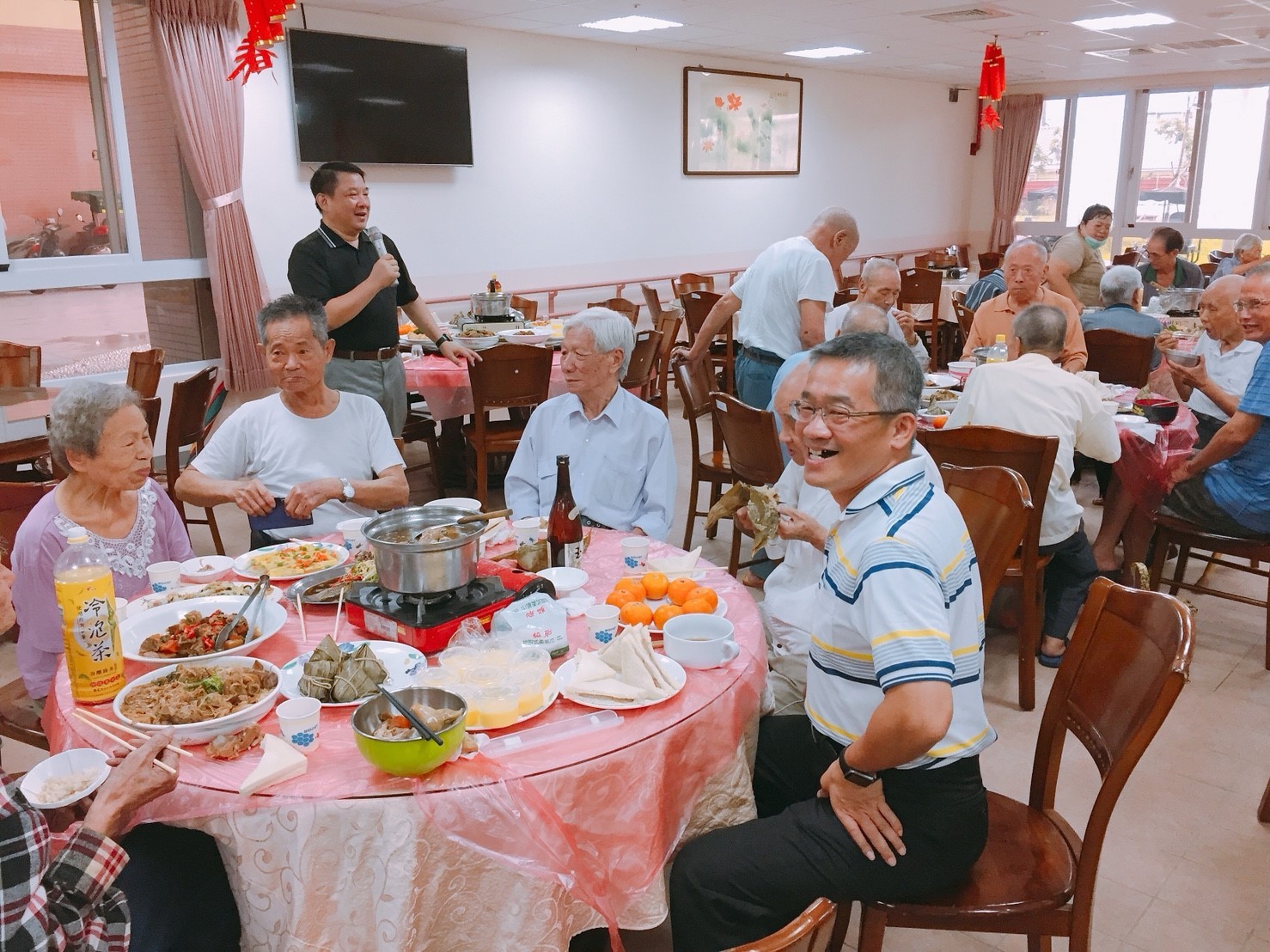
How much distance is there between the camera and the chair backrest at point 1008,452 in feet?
9.64

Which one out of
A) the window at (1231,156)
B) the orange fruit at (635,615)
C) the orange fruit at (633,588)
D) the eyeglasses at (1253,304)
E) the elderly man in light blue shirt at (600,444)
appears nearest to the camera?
the orange fruit at (635,615)

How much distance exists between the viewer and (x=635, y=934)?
2.09 metres

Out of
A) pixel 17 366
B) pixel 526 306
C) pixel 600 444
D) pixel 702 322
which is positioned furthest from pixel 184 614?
pixel 702 322

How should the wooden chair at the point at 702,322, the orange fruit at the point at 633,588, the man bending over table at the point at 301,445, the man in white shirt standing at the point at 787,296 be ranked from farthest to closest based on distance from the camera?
the wooden chair at the point at 702,322 < the man in white shirt standing at the point at 787,296 < the man bending over table at the point at 301,445 < the orange fruit at the point at 633,588

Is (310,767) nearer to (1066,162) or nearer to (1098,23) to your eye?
(1098,23)

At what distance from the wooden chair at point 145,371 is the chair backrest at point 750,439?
2.79m

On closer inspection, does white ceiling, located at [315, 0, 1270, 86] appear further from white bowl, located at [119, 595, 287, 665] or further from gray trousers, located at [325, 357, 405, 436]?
white bowl, located at [119, 595, 287, 665]

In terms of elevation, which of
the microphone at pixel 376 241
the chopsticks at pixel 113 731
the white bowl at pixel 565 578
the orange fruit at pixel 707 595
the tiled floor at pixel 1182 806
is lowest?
the tiled floor at pixel 1182 806

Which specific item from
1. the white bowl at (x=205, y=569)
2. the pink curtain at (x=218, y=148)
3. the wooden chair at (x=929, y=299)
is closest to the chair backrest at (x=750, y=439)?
the white bowl at (x=205, y=569)

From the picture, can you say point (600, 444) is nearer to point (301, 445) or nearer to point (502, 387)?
point (301, 445)

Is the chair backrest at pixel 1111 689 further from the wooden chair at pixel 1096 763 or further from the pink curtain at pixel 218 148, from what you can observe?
the pink curtain at pixel 218 148

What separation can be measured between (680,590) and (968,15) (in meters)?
Answer: 7.09

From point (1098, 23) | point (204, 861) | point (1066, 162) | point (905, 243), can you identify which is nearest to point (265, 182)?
→ point (204, 861)

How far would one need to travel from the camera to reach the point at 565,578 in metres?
2.02
